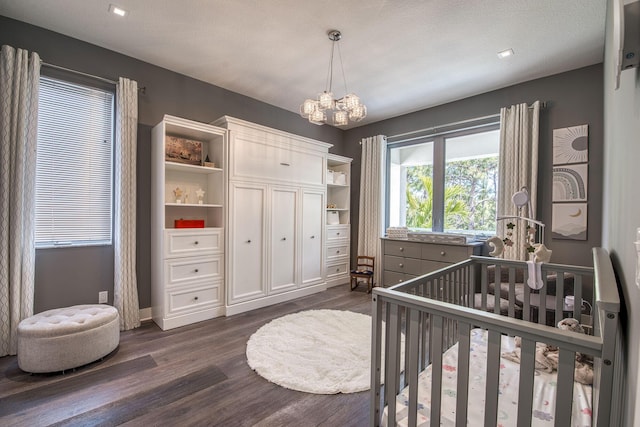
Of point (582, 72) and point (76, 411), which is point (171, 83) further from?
point (582, 72)

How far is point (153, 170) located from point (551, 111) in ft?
14.4

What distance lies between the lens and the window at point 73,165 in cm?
254

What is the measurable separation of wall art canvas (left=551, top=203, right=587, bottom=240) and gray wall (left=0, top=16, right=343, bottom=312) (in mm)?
3870

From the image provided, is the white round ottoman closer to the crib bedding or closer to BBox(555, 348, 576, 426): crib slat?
the crib bedding

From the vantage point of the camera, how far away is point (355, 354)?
2398mm

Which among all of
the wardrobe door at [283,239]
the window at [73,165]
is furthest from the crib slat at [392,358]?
the window at [73,165]

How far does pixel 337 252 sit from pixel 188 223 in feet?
7.90

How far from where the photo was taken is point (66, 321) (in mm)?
2139

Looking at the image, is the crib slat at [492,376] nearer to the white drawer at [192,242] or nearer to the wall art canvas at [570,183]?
the white drawer at [192,242]

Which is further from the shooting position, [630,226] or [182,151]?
[182,151]

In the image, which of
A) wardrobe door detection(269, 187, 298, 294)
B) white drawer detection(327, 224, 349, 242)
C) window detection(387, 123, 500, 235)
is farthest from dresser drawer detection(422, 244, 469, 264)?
wardrobe door detection(269, 187, 298, 294)

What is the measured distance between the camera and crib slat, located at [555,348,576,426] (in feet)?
2.76

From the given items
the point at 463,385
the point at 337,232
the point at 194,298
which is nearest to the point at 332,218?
the point at 337,232

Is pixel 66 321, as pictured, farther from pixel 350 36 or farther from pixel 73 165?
pixel 350 36
